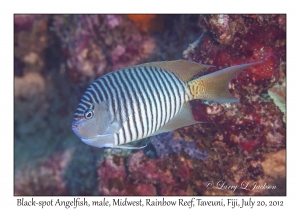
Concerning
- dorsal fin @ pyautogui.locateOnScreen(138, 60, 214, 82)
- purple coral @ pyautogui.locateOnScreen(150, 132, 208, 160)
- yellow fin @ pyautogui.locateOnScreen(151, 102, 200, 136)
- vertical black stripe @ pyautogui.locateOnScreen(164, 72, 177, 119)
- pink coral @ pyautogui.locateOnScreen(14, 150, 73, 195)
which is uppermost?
dorsal fin @ pyautogui.locateOnScreen(138, 60, 214, 82)

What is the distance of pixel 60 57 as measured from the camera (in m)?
7.04

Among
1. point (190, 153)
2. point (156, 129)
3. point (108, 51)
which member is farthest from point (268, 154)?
point (108, 51)

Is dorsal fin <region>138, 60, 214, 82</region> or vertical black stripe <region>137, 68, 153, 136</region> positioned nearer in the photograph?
vertical black stripe <region>137, 68, 153, 136</region>

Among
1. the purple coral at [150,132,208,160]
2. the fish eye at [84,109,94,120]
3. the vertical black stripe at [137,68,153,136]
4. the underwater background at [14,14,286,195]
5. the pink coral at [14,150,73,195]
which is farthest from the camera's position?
the pink coral at [14,150,73,195]

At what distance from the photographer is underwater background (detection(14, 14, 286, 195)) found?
11.6 ft

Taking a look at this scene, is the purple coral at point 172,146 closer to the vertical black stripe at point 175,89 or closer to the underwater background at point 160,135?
the underwater background at point 160,135

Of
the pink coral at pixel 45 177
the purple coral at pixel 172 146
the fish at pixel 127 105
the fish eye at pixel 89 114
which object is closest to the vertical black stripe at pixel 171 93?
the fish at pixel 127 105

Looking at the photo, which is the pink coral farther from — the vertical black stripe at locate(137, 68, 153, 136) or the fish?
the vertical black stripe at locate(137, 68, 153, 136)

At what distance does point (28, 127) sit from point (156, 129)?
235 inches

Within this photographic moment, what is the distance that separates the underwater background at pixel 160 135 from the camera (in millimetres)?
3545

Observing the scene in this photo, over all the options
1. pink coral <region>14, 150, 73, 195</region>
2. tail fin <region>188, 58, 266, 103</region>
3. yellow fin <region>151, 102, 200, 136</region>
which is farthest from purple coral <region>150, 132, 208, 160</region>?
pink coral <region>14, 150, 73, 195</region>

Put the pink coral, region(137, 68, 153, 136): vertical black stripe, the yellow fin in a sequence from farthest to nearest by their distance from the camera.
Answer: the pink coral < the yellow fin < region(137, 68, 153, 136): vertical black stripe
